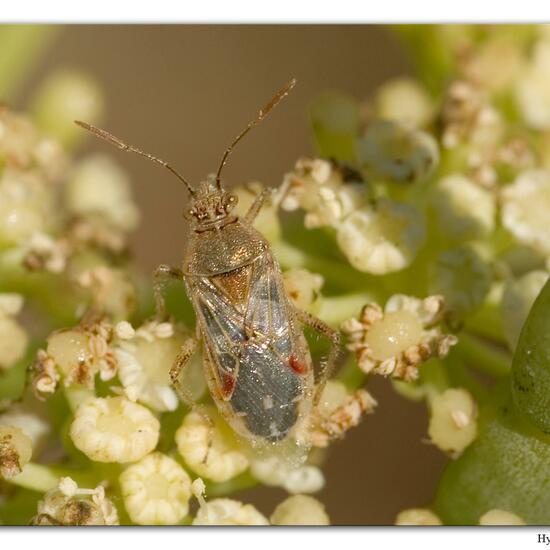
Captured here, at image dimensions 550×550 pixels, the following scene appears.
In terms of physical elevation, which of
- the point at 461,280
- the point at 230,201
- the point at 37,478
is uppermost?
the point at 461,280

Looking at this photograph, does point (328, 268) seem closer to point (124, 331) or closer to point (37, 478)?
point (124, 331)

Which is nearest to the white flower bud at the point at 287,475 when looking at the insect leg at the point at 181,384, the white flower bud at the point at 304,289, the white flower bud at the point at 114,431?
the insect leg at the point at 181,384

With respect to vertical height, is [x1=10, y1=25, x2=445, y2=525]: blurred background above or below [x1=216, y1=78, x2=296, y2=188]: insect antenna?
below

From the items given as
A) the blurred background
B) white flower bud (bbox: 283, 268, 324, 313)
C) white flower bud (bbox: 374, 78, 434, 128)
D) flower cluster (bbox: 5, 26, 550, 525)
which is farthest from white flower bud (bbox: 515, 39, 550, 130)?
white flower bud (bbox: 283, 268, 324, 313)

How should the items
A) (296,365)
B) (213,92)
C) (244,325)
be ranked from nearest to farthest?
(296,365)
(244,325)
(213,92)

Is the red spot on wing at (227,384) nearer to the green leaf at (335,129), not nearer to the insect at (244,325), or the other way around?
the insect at (244,325)

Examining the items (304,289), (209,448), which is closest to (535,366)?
(304,289)

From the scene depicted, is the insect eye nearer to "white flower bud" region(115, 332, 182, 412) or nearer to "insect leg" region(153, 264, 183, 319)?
"insect leg" region(153, 264, 183, 319)
